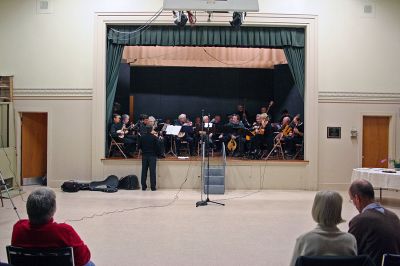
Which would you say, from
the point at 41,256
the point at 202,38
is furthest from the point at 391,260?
the point at 202,38

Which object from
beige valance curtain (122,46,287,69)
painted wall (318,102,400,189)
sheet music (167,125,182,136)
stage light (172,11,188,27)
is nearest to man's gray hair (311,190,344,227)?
stage light (172,11,188,27)

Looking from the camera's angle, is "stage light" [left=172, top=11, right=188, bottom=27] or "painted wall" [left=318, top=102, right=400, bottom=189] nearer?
"stage light" [left=172, top=11, right=188, bottom=27]

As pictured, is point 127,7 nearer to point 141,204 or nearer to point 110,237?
point 141,204

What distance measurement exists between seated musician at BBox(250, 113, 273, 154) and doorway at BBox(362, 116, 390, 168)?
2517mm

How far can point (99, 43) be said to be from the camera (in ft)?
34.5

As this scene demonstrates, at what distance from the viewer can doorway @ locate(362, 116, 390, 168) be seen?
10.8m

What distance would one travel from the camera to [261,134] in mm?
11664

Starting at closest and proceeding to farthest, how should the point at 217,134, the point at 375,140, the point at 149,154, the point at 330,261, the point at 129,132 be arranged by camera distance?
1. the point at 330,261
2. the point at 149,154
3. the point at 375,140
4. the point at 129,132
5. the point at 217,134

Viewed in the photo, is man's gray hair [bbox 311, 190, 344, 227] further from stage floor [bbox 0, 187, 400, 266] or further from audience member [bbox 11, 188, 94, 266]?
stage floor [bbox 0, 187, 400, 266]

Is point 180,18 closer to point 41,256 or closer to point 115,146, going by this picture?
point 115,146

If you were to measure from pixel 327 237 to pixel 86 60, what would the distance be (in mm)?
9060

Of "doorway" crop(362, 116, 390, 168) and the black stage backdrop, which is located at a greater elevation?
the black stage backdrop

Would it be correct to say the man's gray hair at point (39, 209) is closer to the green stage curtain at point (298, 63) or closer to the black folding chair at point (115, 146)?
the black folding chair at point (115, 146)

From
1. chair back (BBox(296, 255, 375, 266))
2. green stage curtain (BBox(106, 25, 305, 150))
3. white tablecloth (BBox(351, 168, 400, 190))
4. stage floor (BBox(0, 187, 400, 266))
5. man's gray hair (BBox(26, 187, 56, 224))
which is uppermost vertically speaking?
green stage curtain (BBox(106, 25, 305, 150))
